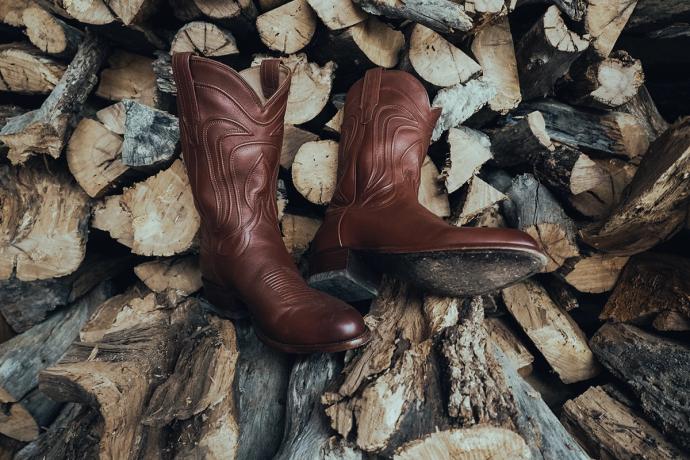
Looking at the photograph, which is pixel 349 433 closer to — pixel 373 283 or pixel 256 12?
pixel 373 283

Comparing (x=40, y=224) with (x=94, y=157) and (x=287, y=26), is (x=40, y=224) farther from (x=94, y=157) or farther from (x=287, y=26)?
(x=287, y=26)

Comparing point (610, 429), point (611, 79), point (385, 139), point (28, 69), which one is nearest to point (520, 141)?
point (611, 79)

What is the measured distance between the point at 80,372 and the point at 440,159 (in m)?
1.51

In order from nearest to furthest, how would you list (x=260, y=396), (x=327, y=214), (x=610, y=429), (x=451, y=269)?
1. (x=451, y=269)
2. (x=260, y=396)
3. (x=610, y=429)
4. (x=327, y=214)

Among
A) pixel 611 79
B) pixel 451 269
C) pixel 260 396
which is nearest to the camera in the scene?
pixel 451 269

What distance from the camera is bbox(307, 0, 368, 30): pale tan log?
1714 millimetres

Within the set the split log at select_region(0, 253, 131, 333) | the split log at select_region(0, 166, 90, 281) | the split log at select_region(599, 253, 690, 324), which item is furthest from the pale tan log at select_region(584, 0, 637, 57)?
the split log at select_region(0, 253, 131, 333)

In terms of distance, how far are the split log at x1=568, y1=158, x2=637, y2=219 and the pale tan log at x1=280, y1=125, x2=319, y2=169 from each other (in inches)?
46.2

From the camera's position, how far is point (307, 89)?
187 centimetres

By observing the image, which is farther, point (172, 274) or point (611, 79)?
point (611, 79)

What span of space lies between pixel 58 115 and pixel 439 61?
1.44 metres

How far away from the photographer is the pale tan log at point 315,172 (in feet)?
6.12

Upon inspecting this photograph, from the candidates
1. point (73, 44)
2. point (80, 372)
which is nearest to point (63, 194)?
point (73, 44)

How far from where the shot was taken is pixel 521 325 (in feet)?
6.44
